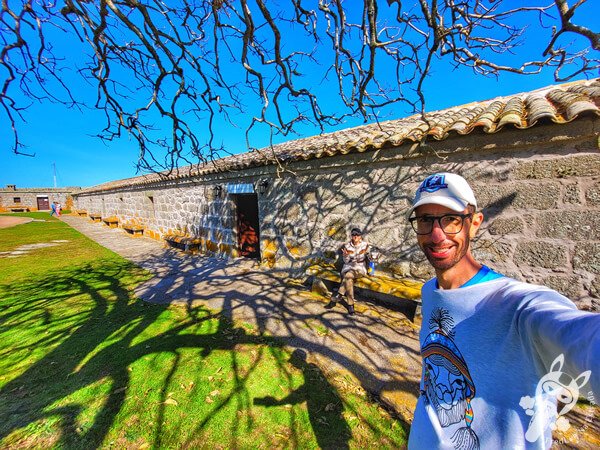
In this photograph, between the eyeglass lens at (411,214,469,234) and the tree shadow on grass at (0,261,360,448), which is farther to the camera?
the tree shadow on grass at (0,261,360,448)

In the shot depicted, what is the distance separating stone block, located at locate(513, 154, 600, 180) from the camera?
9.12 ft

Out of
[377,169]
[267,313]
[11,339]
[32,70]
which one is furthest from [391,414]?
[11,339]

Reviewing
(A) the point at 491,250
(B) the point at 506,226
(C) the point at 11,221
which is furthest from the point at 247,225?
(C) the point at 11,221

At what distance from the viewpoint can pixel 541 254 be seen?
10.2 feet

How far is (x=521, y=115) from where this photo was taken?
3.23 meters

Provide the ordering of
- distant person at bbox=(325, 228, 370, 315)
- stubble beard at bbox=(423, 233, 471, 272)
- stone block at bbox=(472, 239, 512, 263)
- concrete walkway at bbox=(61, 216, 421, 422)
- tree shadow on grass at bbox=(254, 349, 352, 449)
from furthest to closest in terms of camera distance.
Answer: distant person at bbox=(325, 228, 370, 315), stone block at bbox=(472, 239, 512, 263), concrete walkway at bbox=(61, 216, 421, 422), tree shadow on grass at bbox=(254, 349, 352, 449), stubble beard at bbox=(423, 233, 471, 272)

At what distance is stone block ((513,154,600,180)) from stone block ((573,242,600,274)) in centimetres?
82

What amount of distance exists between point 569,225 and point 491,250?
0.82 m

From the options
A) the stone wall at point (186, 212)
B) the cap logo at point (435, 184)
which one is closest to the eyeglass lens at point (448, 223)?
the cap logo at point (435, 184)

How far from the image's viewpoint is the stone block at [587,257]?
2.80 m

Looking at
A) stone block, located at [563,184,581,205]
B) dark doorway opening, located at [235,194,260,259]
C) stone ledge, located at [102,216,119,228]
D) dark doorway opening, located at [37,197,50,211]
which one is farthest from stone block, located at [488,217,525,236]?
dark doorway opening, located at [37,197,50,211]

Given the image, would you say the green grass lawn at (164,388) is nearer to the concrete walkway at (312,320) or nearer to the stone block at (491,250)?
the concrete walkway at (312,320)

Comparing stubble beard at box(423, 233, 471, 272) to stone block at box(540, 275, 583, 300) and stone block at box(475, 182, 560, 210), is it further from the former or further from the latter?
stone block at box(540, 275, 583, 300)

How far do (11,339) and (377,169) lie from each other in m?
5.99
